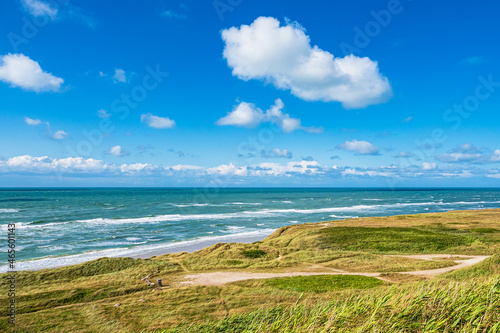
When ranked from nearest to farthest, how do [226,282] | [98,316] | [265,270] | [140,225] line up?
[98,316], [226,282], [265,270], [140,225]

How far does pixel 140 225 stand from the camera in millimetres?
67250

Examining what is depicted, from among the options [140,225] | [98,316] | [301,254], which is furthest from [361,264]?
[140,225]

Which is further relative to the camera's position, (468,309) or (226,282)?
(226,282)

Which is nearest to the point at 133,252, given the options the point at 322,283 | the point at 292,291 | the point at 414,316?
the point at 292,291

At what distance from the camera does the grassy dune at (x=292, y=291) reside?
25.2ft

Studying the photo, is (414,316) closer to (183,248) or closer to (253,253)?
(253,253)

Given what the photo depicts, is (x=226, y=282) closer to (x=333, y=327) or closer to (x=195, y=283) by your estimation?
(x=195, y=283)

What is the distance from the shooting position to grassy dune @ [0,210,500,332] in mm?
7668

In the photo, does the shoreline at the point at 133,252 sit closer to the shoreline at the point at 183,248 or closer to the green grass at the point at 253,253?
the shoreline at the point at 183,248

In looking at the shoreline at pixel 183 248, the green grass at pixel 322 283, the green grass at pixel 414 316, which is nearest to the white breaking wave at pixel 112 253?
→ the shoreline at pixel 183 248

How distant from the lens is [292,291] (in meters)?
22.7

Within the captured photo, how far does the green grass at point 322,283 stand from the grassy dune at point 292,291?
0.27 feet

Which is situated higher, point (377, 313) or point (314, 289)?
point (377, 313)

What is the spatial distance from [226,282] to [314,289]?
299 inches
